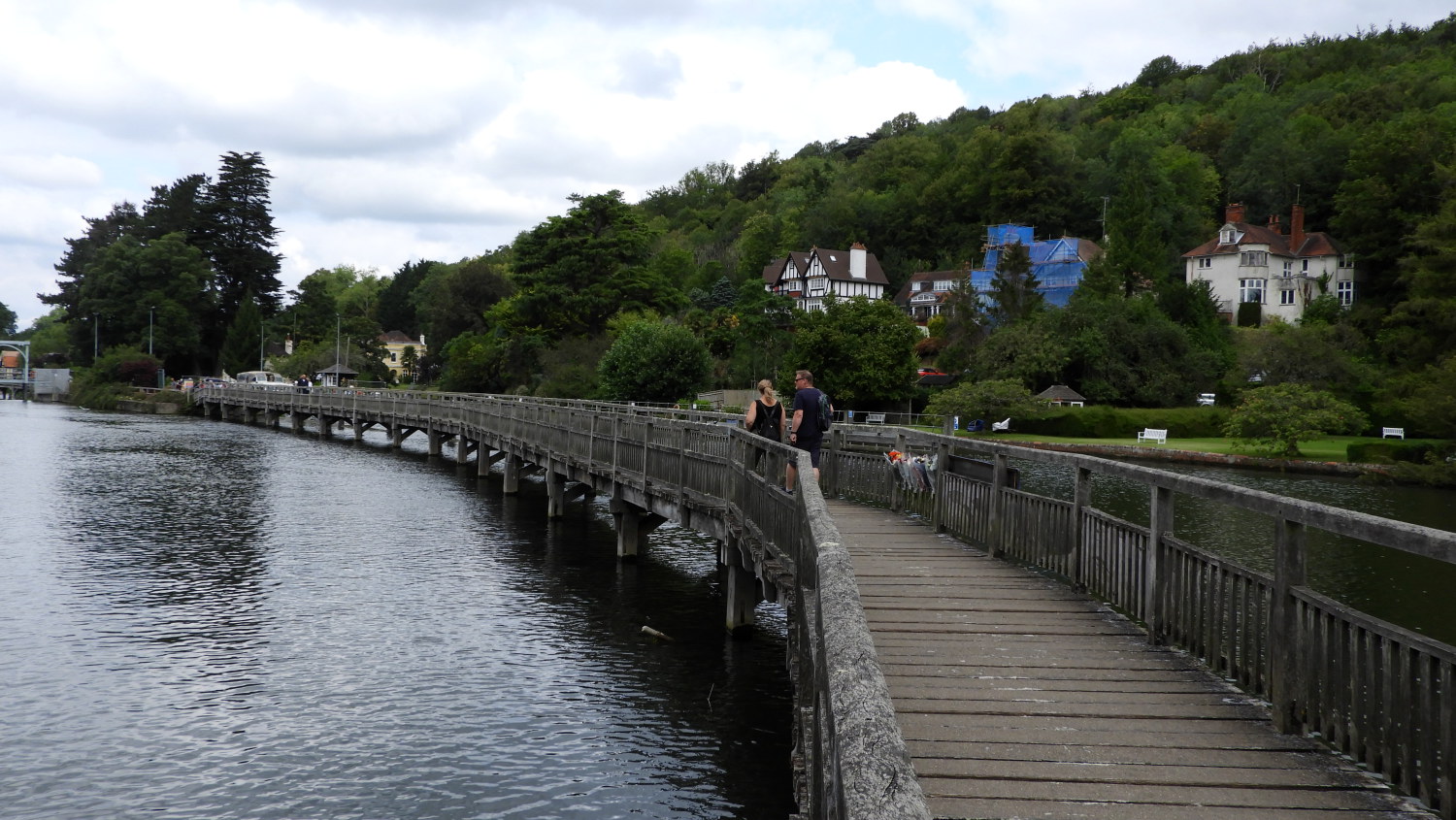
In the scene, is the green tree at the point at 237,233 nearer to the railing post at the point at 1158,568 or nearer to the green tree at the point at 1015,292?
the green tree at the point at 1015,292

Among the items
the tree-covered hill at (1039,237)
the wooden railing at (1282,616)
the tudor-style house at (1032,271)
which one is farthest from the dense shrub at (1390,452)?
the tudor-style house at (1032,271)

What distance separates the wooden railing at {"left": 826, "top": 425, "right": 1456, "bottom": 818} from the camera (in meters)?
4.77

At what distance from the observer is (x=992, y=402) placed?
5997 centimetres

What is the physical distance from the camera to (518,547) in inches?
946

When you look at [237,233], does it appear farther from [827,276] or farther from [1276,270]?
[1276,270]

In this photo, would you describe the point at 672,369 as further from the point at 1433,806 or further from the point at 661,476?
the point at 1433,806

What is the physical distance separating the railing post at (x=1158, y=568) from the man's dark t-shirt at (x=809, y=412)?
619cm

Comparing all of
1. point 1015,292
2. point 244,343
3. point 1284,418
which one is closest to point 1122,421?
point 1284,418

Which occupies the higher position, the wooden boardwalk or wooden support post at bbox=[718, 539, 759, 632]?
the wooden boardwalk

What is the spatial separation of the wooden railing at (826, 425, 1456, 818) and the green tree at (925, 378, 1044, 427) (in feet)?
167

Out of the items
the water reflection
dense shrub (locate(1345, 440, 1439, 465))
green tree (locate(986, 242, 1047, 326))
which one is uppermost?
green tree (locate(986, 242, 1047, 326))

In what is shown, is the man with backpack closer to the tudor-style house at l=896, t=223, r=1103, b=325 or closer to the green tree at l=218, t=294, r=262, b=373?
the tudor-style house at l=896, t=223, r=1103, b=325

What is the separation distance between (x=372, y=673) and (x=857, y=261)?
106114 mm

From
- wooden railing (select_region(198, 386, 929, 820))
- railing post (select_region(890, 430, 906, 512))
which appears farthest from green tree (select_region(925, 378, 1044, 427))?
railing post (select_region(890, 430, 906, 512))
